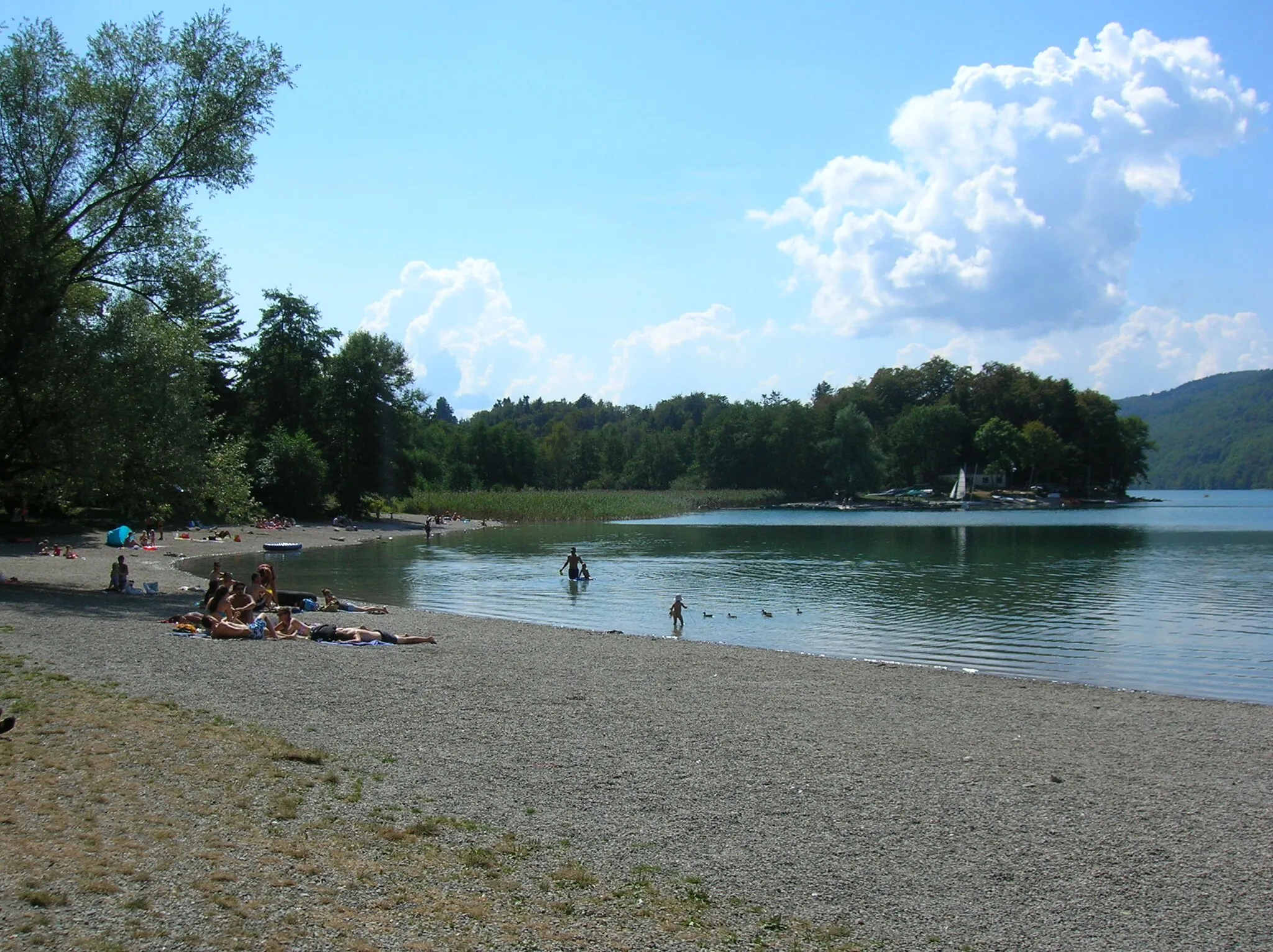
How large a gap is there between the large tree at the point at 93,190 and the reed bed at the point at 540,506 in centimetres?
5885

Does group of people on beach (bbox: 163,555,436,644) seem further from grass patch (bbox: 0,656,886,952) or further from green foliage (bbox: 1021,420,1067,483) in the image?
green foliage (bbox: 1021,420,1067,483)

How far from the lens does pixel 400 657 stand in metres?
16.2

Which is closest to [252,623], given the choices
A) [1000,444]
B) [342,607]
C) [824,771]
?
[342,607]

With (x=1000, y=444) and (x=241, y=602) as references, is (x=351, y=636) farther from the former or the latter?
(x=1000, y=444)

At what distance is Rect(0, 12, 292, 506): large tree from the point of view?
22.5 meters

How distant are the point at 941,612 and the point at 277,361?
61069 mm

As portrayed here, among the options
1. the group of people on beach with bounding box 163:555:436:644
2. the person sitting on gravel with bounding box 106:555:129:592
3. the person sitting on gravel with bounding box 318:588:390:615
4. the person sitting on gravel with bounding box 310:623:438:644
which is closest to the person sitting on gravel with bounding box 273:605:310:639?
the group of people on beach with bounding box 163:555:436:644

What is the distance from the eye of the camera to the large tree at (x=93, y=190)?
22531 millimetres

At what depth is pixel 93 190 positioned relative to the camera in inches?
984

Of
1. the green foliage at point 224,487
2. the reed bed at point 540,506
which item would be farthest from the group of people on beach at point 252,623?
the reed bed at point 540,506

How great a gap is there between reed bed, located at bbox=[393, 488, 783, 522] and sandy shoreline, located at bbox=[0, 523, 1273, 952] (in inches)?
2682

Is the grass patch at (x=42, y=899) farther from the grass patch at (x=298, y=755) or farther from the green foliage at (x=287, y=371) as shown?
the green foliage at (x=287, y=371)

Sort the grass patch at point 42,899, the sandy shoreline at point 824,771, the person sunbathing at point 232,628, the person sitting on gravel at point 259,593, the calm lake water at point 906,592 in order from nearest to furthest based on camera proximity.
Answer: the grass patch at point 42,899, the sandy shoreline at point 824,771, the person sunbathing at point 232,628, the person sitting on gravel at point 259,593, the calm lake water at point 906,592

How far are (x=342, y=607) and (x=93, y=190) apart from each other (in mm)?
12519
